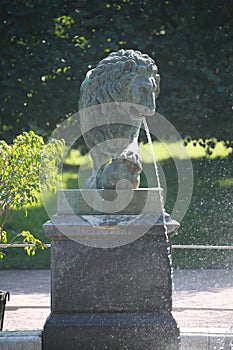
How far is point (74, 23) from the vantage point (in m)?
15.0

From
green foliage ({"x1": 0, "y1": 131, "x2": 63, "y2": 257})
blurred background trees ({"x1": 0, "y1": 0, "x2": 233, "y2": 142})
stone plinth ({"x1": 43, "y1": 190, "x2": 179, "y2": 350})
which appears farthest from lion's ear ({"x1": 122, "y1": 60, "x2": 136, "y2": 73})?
blurred background trees ({"x1": 0, "y1": 0, "x2": 233, "y2": 142})

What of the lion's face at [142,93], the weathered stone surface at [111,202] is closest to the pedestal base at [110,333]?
the weathered stone surface at [111,202]

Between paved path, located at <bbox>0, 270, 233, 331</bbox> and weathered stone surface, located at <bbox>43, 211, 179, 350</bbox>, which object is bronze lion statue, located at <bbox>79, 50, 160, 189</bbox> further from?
paved path, located at <bbox>0, 270, 233, 331</bbox>

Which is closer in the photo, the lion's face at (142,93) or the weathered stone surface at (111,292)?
the weathered stone surface at (111,292)

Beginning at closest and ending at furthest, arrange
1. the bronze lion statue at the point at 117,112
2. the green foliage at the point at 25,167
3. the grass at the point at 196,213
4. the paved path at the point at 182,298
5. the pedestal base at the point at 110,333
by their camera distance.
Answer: the pedestal base at the point at 110,333 → the bronze lion statue at the point at 117,112 → the green foliage at the point at 25,167 → the paved path at the point at 182,298 → the grass at the point at 196,213

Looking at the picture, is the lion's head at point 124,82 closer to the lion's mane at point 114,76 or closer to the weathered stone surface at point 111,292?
the lion's mane at point 114,76

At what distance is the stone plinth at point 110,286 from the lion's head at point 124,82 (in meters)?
0.89

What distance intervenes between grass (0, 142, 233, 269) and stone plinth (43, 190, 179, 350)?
6.72 m

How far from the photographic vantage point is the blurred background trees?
567 inches

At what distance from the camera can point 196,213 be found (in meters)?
14.9

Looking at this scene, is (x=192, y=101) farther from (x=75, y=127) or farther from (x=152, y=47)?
(x=75, y=127)

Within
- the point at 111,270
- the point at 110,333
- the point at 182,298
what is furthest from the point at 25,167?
the point at 182,298

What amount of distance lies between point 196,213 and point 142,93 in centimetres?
898

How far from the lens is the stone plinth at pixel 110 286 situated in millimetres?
5742
